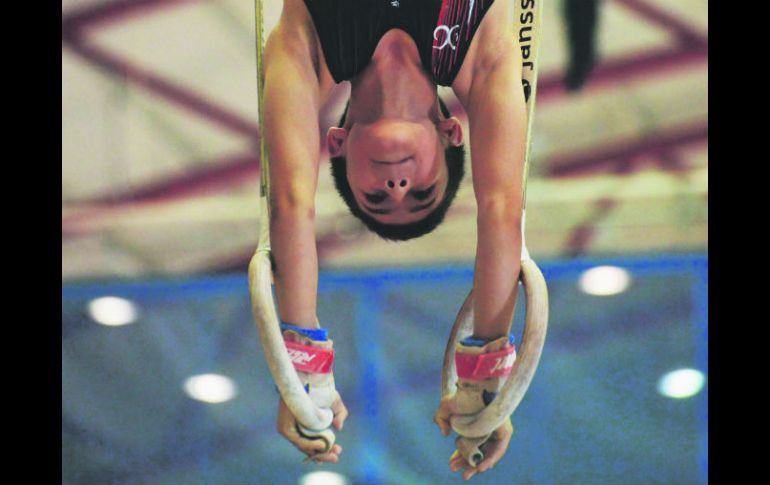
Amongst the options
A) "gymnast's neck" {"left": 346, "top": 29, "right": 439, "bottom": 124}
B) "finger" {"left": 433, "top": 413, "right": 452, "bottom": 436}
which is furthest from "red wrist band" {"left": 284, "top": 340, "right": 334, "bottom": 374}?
"gymnast's neck" {"left": 346, "top": 29, "right": 439, "bottom": 124}

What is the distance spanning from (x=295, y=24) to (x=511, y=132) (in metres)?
0.76

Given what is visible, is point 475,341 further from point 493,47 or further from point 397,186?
point 493,47

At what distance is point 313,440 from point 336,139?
3.18ft

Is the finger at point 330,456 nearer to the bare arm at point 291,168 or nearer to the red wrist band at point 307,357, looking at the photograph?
the red wrist band at point 307,357

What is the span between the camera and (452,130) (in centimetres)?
296

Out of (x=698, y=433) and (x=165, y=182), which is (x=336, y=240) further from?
(x=698, y=433)

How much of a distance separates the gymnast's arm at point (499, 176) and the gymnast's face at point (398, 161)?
112mm

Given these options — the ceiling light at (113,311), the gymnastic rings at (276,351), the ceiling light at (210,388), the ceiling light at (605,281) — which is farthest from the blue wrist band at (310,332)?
the ceiling light at (605,281)

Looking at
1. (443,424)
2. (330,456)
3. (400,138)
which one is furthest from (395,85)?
(330,456)

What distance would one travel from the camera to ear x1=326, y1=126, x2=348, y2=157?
298 cm

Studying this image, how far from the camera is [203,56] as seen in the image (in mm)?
3053

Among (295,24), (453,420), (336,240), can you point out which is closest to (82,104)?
(295,24)

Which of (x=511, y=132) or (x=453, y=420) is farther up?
(x=511, y=132)

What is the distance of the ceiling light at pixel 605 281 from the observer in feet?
9.73
